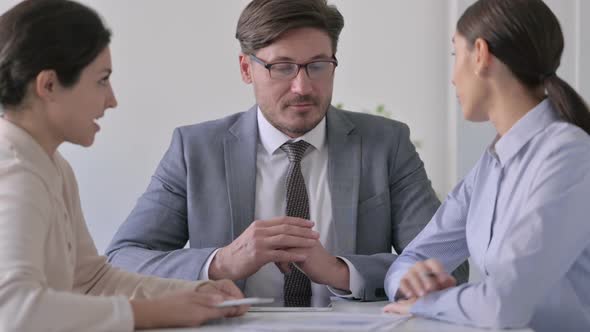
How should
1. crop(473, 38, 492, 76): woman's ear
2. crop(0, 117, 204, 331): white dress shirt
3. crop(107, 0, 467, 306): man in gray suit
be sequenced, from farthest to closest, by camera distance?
crop(107, 0, 467, 306): man in gray suit < crop(473, 38, 492, 76): woman's ear < crop(0, 117, 204, 331): white dress shirt

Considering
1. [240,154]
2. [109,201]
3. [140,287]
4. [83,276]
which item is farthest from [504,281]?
[109,201]

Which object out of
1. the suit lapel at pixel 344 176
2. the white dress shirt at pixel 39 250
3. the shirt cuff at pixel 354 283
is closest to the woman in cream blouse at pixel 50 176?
the white dress shirt at pixel 39 250

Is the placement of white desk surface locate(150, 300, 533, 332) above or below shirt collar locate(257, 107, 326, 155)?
below

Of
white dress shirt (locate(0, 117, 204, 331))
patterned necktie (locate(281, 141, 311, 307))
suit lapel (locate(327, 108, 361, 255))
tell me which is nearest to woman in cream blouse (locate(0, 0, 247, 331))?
white dress shirt (locate(0, 117, 204, 331))

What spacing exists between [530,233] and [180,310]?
2.36 ft

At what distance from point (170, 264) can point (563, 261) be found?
1.11 meters

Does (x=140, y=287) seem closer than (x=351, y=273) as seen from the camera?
Yes

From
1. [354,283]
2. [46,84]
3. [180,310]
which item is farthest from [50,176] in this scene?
[354,283]

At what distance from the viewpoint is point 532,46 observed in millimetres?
1934

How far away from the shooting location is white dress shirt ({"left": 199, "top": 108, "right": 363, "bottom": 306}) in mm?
2568

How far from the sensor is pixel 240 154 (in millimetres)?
2684

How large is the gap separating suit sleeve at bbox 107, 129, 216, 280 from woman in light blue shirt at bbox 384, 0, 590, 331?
0.76 m

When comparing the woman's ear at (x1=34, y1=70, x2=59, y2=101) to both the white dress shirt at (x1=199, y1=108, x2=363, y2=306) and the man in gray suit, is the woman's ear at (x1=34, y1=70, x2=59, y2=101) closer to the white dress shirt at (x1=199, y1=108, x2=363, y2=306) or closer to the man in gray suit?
the man in gray suit

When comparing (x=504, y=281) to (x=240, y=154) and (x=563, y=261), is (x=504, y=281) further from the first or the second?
(x=240, y=154)
